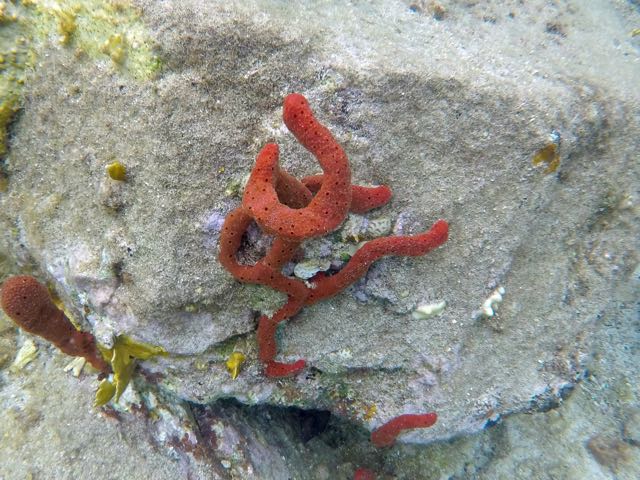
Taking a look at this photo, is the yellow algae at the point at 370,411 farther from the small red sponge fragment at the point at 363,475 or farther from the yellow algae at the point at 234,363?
the yellow algae at the point at 234,363

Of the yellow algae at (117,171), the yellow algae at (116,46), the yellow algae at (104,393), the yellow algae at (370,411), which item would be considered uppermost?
the yellow algae at (116,46)

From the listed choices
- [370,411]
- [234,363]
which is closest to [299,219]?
[234,363]

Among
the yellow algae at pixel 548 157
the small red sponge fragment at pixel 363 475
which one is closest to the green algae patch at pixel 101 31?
the yellow algae at pixel 548 157

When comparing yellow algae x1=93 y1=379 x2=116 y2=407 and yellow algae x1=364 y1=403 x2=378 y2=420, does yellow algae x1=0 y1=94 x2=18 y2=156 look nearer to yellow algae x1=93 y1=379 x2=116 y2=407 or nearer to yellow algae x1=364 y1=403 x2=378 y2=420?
yellow algae x1=93 y1=379 x2=116 y2=407

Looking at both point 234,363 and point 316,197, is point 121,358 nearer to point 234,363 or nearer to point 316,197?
point 234,363

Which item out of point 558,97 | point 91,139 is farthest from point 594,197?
point 91,139

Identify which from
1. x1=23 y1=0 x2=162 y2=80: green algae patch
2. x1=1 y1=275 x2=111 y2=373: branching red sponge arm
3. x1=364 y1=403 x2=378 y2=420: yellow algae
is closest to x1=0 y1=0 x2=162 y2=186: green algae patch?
x1=23 y1=0 x2=162 y2=80: green algae patch

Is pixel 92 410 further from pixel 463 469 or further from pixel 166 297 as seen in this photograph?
pixel 463 469
